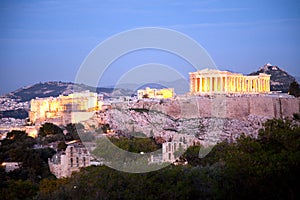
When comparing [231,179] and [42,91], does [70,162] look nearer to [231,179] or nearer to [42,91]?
[231,179]

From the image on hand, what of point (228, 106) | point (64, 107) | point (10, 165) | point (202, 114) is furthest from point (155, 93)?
point (10, 165)

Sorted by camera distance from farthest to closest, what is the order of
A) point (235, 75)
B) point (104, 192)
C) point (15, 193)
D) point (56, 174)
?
point (235, 75)
point (56, 174)
point (15, 193)
point (104, 192)

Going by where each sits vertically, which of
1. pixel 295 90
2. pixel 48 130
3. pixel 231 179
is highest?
pixel 295 90

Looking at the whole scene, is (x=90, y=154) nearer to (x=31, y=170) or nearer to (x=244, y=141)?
(x=31, y=170)

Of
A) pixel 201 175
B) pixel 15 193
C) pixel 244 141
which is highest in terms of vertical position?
pixel 244 141

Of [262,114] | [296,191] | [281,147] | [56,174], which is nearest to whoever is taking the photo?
[296,191]

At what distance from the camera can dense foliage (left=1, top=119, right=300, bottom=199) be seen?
8461 millimetres

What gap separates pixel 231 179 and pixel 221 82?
29.2 meters

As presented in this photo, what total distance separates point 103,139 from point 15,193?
28.3 feet

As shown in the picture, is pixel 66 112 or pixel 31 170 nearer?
pixel 31 170

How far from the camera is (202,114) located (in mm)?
30953

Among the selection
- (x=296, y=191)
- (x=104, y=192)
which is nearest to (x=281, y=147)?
(x=296, y=191)

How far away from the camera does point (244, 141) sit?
399 inches

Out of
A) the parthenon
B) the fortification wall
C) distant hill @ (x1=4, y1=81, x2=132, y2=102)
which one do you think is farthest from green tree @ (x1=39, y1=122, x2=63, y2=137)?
distant hill @ (x1=4, y1=81, x2=132, y2=102)
